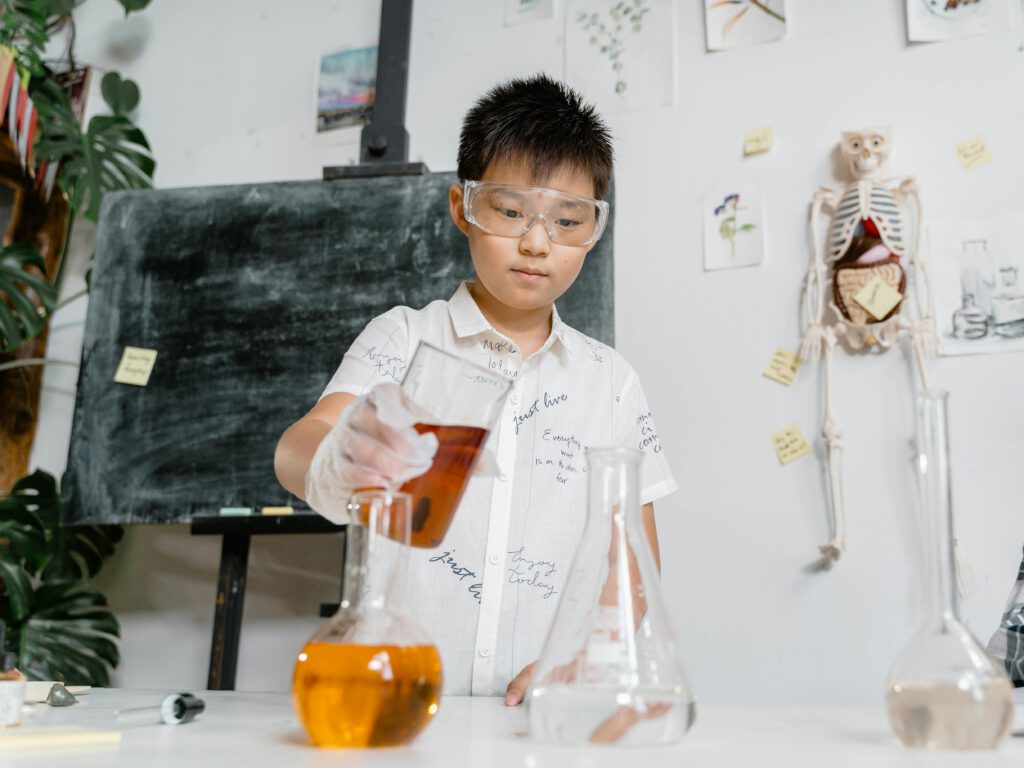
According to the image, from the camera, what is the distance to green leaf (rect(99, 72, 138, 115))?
2.56 metres

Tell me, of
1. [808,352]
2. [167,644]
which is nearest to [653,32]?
[808,352]

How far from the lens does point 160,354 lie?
212 cm

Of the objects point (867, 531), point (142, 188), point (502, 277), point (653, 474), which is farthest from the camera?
point (142, 188)

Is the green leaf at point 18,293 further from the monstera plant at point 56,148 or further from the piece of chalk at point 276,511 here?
the piece of chalk at point 276,511

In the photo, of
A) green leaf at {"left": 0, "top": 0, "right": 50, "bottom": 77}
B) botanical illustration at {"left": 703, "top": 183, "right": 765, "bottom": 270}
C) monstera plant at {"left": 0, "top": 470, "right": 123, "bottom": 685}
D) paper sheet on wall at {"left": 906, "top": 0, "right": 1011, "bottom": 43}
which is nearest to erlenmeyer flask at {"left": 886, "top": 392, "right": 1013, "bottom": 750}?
botanical illustration at {"left": 703, "top": 183, "right": 765, "bottom": 270}

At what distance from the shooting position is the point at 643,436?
4.33ft

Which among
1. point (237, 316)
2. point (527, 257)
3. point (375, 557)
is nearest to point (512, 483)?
point (527, 257)

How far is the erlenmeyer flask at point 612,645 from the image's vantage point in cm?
48

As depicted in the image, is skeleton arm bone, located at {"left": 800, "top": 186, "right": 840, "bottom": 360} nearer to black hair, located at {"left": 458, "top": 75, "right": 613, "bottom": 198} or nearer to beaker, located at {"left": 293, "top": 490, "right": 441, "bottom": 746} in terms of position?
black hair, located at {"left": 458, "top": 75, "right": 613, "bottom": 198}

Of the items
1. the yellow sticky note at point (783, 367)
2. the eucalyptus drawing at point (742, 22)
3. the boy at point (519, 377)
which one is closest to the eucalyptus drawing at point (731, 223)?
the yellow sticky note at point (783, 367)

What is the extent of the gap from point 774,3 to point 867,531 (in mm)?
1161

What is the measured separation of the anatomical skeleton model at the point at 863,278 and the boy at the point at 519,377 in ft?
2.51

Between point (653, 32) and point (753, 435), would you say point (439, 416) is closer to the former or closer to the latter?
point (753, 435)

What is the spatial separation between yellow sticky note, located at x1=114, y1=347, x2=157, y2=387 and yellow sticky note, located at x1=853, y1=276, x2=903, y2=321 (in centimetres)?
148
